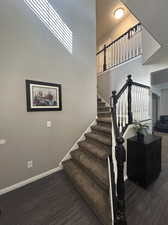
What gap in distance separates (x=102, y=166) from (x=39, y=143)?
1.39 metres

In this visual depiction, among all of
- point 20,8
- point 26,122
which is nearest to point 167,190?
point 26,122

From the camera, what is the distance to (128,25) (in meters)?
5.20

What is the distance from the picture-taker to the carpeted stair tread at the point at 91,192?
1470mm

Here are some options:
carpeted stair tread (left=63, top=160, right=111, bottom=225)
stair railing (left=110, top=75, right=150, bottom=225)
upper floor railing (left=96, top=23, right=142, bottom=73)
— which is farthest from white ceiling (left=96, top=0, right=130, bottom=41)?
carpeted stair tread (left=63, top=160, right=111, bottom=225)

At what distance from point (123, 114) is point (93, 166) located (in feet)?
4.32

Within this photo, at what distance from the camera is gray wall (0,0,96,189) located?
2.03 metres

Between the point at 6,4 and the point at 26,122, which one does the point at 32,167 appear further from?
the point at 6,4

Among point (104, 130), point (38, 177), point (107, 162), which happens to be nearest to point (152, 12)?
point (104, 130)

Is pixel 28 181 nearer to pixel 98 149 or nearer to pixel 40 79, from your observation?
pixel 98 149

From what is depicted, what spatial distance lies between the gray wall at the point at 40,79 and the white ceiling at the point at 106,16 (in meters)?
1.55

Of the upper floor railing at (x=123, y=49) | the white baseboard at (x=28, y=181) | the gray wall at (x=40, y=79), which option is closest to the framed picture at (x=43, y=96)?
the gray wall at (x=40, y=79)

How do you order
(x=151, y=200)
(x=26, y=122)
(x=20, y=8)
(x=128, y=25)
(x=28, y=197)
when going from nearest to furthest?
1. (x=151, y=200)
2. (x=28, y=197)
3. (x=20, y=8)
4. (x=26, y=122)
5. (x=128, y=25)

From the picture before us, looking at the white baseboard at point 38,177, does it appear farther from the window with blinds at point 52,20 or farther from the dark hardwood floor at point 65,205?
the window with blinds at point 52,20

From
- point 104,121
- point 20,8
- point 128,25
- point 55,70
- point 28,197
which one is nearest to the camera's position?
point 28,197
